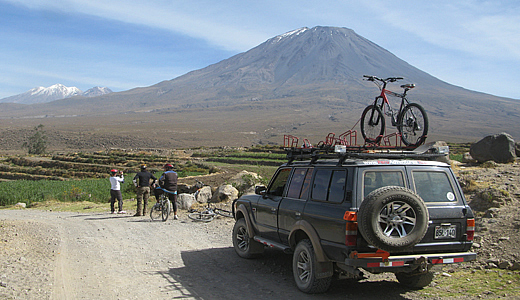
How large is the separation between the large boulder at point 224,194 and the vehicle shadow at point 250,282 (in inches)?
330

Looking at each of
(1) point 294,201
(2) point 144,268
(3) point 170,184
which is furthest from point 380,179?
(3) point 170,184

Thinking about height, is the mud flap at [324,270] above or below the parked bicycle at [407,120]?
below

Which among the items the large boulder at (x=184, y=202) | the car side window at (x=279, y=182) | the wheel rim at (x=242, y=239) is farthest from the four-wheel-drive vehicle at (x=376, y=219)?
the large boulder at (x=184, y=202)

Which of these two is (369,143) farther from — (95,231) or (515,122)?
(515,122)

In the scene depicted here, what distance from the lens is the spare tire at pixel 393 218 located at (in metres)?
5.62

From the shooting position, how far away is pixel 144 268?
846cm

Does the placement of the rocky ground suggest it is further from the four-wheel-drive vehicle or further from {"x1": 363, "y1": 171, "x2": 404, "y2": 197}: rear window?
{"x1": 363, "y1": 171, "x2": 404, "y2": 197}: rear window

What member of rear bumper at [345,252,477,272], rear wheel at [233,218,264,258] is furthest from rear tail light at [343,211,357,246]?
rear wheel at [233,218,264,258]

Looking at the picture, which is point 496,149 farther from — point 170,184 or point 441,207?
point 441,207

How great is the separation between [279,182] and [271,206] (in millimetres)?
810

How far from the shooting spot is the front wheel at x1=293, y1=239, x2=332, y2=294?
6531 millimetres

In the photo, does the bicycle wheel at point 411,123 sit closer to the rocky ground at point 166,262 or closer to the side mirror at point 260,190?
the rocky ground at point 166,262

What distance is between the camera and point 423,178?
6312 mm

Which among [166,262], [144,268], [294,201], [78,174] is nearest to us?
[294,201]
